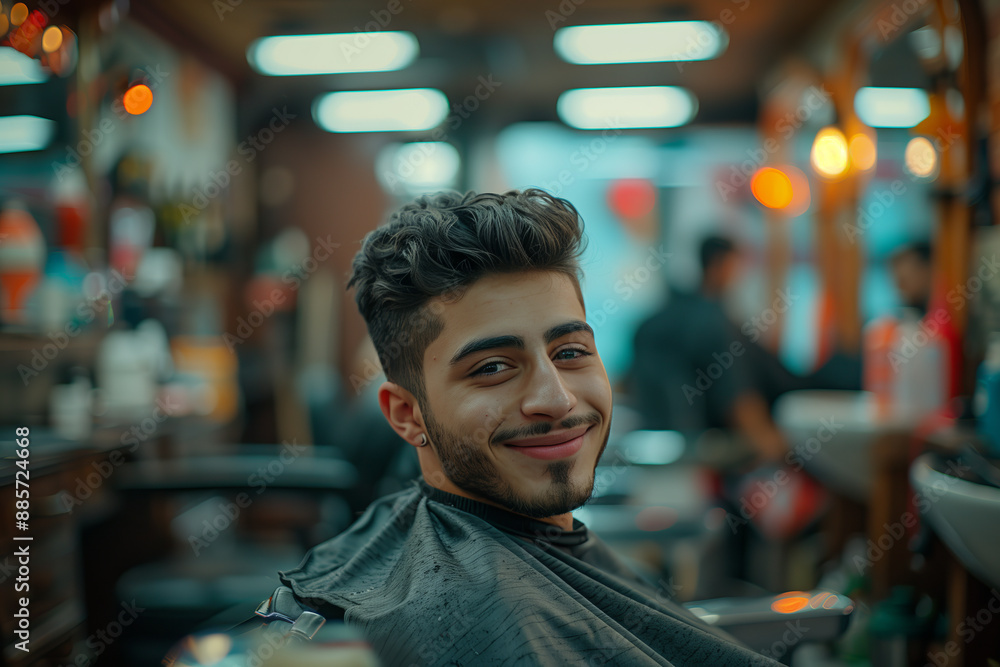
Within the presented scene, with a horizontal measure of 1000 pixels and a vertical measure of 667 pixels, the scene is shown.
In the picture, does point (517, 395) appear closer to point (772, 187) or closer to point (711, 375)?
point (711, 375)

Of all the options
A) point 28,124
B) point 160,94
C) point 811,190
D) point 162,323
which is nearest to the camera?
point 28,124

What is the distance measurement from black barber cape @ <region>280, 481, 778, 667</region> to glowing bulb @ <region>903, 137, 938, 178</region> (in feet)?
6.00

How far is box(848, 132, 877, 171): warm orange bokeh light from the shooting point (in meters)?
3.29

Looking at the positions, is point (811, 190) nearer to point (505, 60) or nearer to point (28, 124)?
point (505, 60)

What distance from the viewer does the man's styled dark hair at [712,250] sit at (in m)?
3.15

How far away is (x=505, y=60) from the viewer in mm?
4285

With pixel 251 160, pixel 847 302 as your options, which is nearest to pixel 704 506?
pixel 847 302

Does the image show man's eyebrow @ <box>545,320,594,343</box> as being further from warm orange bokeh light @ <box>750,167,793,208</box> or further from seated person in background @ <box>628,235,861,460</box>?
warm orange bokeh light @ <box>750,167,793,208</box>

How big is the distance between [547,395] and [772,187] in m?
4.28

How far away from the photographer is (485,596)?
0.83 meters

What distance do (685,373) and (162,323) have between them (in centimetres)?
240

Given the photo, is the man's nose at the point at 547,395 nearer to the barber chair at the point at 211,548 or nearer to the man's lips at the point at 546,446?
the man's lips at the point at 546,446

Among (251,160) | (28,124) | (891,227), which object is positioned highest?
(251,160)

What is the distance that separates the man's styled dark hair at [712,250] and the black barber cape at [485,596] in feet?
7.59
